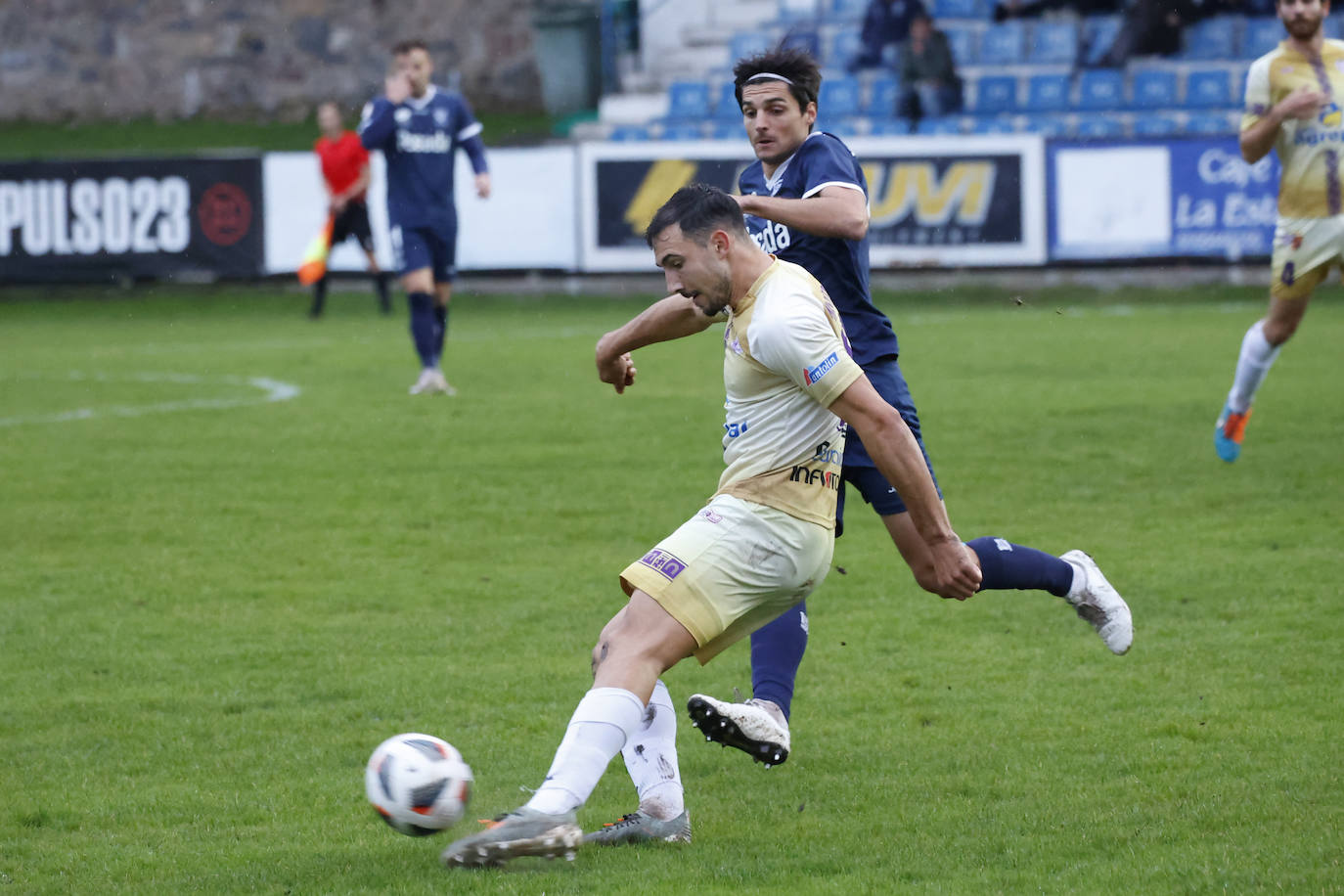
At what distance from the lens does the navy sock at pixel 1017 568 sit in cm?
489

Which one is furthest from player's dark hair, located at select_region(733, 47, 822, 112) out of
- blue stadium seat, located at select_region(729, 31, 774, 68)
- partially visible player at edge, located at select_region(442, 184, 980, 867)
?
blue stadium seat, located at select_region(729, 31, 774, 68)

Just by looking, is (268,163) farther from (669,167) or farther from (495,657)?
(495,657)

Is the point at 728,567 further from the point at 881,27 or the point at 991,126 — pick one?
the point at 881,27

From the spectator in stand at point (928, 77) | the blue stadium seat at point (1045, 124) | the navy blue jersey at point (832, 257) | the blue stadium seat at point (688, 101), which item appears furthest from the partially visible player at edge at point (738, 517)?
the blue stadium seat at point (688, 101)

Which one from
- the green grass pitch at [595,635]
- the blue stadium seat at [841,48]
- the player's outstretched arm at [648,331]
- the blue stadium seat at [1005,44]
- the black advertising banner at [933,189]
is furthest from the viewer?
the blue stadium seat at [841,48]

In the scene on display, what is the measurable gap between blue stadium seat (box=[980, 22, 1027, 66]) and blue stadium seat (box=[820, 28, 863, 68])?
6.10ft

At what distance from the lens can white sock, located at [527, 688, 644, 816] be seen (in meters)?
3.73

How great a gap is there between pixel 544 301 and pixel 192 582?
13.5 meters

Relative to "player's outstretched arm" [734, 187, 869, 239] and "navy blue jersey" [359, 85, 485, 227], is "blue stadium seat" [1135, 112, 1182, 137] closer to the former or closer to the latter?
"navy blue jersey" [359, 85, 485, 227]

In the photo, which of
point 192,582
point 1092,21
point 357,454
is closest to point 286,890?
point 192,582

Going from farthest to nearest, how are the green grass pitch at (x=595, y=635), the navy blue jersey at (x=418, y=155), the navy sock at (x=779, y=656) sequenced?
the navy blue jersey at (x=418, y=155) < the navy sock at (x=779, y=656) < the green grass pitch at (x=595, y=635)

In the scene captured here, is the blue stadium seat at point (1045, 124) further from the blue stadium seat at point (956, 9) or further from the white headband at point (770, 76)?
the white headband at point (770, 76)

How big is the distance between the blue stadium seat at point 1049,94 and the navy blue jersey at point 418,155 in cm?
1129

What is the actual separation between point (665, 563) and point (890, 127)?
1766cm
